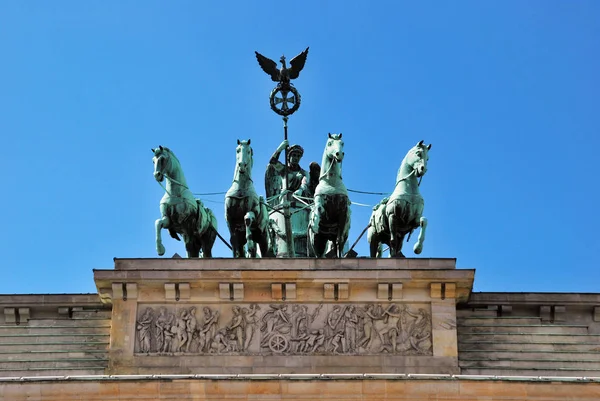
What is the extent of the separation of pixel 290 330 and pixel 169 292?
228cm

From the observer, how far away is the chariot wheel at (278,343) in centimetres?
2811

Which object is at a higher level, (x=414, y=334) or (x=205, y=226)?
(x=205, y=226)

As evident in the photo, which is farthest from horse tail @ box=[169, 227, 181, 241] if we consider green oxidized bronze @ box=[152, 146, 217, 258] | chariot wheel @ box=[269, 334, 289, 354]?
chariot wheel @ box=[269, 334, 289, 354]

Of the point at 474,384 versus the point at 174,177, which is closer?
the point at 474,384

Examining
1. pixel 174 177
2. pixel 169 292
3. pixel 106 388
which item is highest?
pixel 174 177

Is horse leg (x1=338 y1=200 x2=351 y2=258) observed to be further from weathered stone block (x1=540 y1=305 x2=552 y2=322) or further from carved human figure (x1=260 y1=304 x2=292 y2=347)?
weathered stone block (x1=540 y1=305 x2=552 y2=322)

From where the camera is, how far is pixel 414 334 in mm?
28234

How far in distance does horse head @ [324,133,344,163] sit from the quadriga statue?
1168mm

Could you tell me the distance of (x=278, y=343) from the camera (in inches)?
1109

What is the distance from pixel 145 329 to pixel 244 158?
12.7 feet

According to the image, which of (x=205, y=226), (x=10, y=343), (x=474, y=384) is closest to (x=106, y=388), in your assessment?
(x=10, y=343)

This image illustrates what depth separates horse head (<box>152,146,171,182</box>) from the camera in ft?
97.7

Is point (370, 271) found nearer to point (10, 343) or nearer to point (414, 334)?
point (414, 334)

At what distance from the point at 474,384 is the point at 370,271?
2.81 meters
